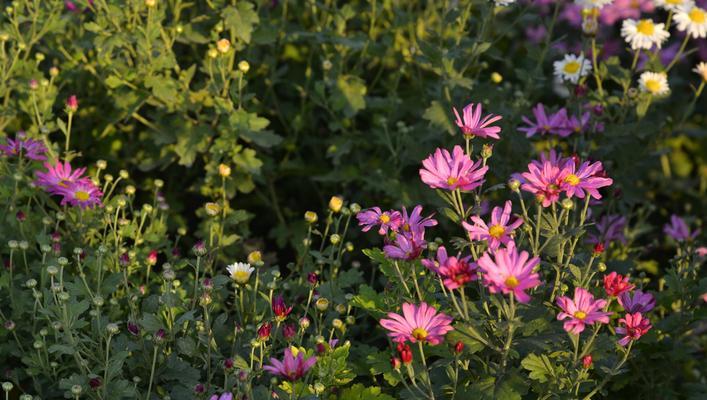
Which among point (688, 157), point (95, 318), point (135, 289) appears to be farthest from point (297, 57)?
point (688, 157)

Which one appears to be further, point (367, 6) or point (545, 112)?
point (367, 6)

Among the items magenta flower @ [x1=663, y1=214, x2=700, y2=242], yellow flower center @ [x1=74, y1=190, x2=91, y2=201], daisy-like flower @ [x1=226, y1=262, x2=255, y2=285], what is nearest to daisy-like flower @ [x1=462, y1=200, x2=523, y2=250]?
daisy-like flower @ [x1=226, y1=262, x2=255, y2=285]

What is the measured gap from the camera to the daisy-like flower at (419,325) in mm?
2115

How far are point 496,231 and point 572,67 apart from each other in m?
1.67

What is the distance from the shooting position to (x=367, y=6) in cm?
441

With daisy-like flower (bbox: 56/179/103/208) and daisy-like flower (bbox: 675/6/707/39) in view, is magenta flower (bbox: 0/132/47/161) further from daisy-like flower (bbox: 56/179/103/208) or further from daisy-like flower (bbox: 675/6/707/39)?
daisy-like flower (bbox: 675/6/707/39)

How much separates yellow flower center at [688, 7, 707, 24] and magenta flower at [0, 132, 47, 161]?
7.95ft

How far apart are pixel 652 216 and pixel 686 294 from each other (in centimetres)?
200

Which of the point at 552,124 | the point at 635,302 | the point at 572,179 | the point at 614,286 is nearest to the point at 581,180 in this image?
the point at 572,179

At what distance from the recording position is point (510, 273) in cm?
203

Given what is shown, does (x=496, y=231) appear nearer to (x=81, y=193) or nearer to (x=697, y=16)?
(x=81, y=193)

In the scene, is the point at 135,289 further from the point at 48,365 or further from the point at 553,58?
the point at 553,58

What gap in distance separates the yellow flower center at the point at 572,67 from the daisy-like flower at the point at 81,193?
179 cm

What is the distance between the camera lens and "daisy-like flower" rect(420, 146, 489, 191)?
87.8 inches
